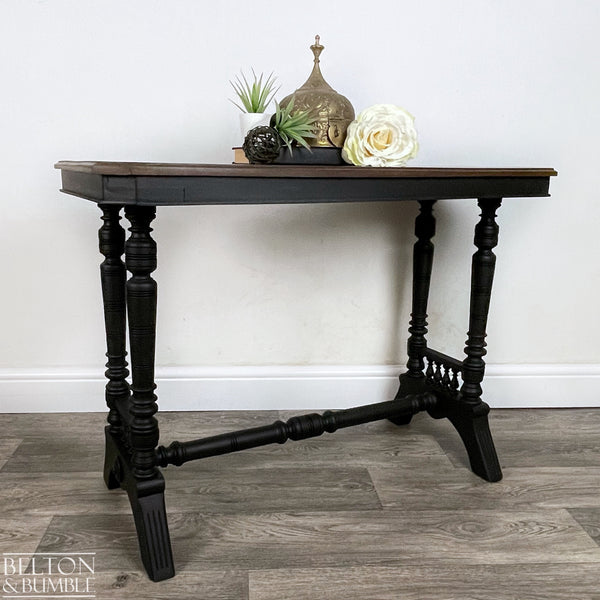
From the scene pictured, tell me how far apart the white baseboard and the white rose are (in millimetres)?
842

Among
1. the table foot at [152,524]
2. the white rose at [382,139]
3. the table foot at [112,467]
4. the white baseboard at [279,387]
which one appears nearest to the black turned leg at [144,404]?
the table foot at [152,524]

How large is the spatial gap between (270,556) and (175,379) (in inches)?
31.7

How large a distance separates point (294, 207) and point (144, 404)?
2.86ft

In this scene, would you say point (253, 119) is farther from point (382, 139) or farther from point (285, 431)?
point (285, 431)

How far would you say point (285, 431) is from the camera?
4.85ft

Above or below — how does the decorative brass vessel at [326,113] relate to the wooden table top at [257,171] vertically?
above

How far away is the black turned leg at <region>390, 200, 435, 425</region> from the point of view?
5.78ft

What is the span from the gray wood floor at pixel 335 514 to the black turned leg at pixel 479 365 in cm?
5

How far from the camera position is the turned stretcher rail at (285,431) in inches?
53.9

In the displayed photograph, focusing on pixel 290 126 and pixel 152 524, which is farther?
pixel 290 126

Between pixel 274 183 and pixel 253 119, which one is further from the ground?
pixel 253 119

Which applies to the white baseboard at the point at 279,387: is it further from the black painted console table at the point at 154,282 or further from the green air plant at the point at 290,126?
the green air plant at the point at 290,126

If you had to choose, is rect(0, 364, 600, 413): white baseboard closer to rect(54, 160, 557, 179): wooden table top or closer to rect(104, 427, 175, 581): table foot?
rect(104, 427, 175, 581): table foot

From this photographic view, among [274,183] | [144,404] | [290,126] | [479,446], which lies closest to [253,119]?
[290,126]
